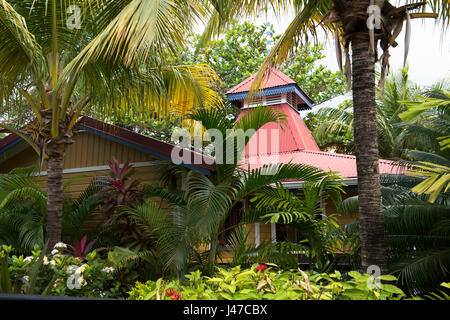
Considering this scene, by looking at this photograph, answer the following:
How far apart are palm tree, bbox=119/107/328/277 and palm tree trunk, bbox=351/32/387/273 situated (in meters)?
1.70

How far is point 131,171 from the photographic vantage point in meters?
7.98

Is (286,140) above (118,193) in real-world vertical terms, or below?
above

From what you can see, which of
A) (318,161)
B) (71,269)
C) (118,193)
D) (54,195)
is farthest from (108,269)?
(318,161)

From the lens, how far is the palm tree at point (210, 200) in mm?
5867

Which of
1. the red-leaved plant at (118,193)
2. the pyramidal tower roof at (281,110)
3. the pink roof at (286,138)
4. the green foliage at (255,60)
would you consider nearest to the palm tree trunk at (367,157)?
the red-leaved plant at (118,193)

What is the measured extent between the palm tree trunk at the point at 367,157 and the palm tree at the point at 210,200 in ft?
5.57

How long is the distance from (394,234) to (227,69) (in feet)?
56.2

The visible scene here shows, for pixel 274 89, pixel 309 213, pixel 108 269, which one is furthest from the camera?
pixel 274 89

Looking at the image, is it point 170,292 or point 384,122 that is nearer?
point 170,292

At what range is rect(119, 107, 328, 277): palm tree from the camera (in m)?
5.87

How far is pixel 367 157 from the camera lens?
441cm

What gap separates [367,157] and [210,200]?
8.03 feet

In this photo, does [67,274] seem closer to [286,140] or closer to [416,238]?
[416,238]
